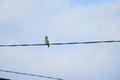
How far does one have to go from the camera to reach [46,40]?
24.3 meters

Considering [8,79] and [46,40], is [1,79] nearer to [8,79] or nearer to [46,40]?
[8,79]

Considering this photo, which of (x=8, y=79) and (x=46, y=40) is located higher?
(x=46, y=40)

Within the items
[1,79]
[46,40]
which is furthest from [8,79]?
[46,40]

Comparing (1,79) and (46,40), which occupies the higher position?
(46,40)

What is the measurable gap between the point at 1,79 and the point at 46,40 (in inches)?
235

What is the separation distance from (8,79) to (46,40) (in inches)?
220

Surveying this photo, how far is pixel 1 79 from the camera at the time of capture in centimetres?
2642

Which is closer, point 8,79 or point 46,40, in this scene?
point 46,40

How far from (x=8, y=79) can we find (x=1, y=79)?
635mm

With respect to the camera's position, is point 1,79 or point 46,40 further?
point 1,79

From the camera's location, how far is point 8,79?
2655cm
